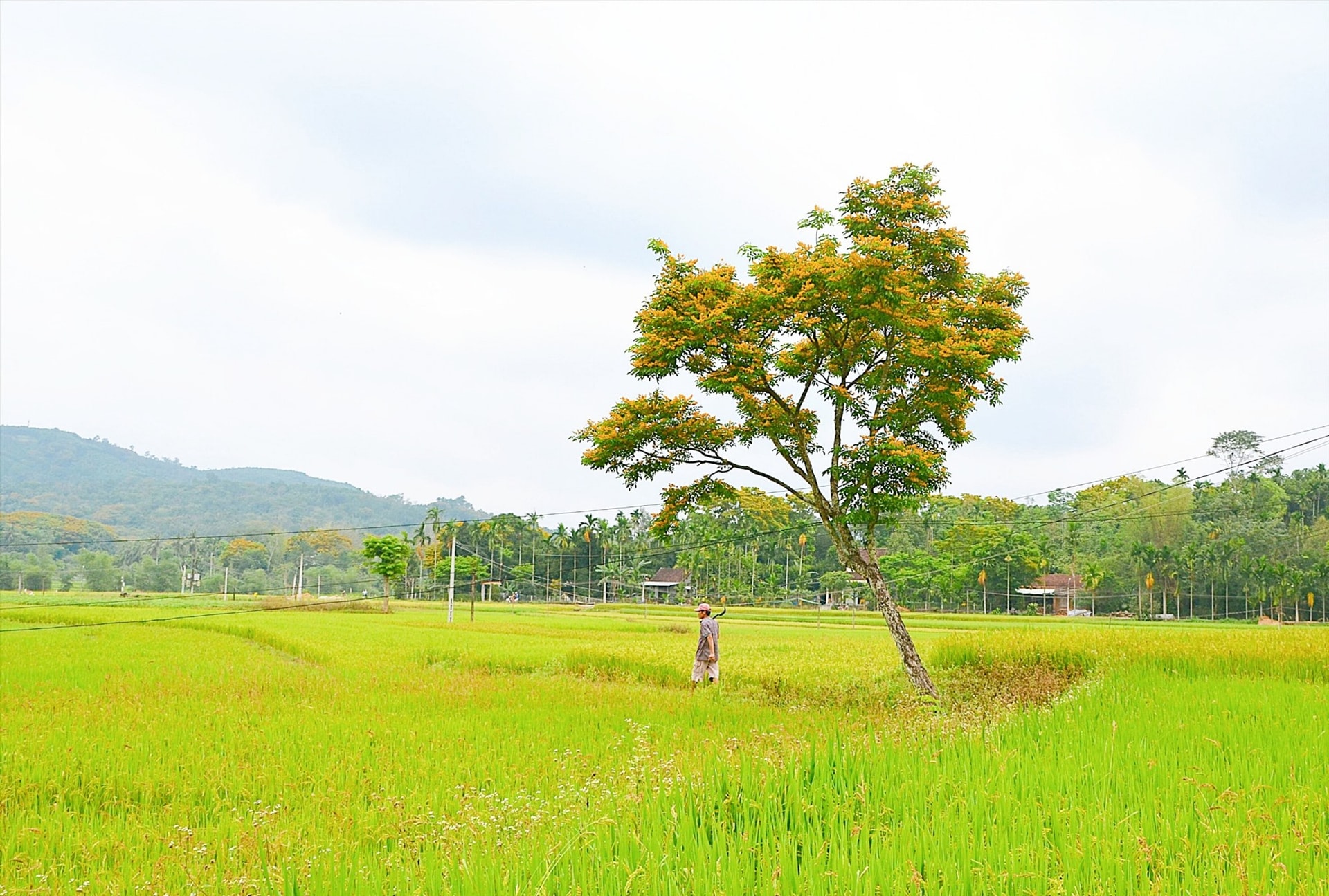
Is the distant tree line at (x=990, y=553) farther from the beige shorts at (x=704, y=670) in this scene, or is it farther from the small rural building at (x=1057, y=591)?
the beige shorts at (x=704, y=670)

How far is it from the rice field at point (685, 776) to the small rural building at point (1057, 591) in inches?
2043

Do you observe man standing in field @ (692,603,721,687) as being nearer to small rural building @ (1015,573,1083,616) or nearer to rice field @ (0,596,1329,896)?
rice field @ (0,596,1329,896)

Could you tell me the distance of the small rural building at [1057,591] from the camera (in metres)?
64.9

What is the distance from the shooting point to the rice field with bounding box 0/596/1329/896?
364 cm

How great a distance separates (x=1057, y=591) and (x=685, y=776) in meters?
76.9

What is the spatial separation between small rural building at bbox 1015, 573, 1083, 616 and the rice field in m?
51.9

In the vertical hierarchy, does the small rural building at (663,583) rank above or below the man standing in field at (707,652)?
below

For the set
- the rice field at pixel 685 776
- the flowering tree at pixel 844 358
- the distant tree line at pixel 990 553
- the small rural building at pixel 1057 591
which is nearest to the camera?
the rice field at pixel 685 776

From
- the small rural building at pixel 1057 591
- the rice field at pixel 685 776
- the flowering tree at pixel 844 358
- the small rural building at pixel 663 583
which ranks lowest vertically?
the small rural building at pixel 663 583

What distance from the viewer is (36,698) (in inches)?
486

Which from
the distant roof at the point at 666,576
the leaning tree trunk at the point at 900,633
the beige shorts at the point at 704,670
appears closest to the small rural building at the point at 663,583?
the distant roof at the point at 666,576

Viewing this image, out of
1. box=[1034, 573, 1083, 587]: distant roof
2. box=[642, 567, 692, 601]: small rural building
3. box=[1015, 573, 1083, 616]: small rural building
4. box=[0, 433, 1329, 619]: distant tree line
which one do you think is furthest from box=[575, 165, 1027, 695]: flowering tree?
box=[642, 567, 692, 601]: small rural building

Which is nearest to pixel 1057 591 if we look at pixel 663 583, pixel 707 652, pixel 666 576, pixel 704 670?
pixel 663 583

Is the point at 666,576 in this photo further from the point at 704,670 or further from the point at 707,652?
the point at 707,652
